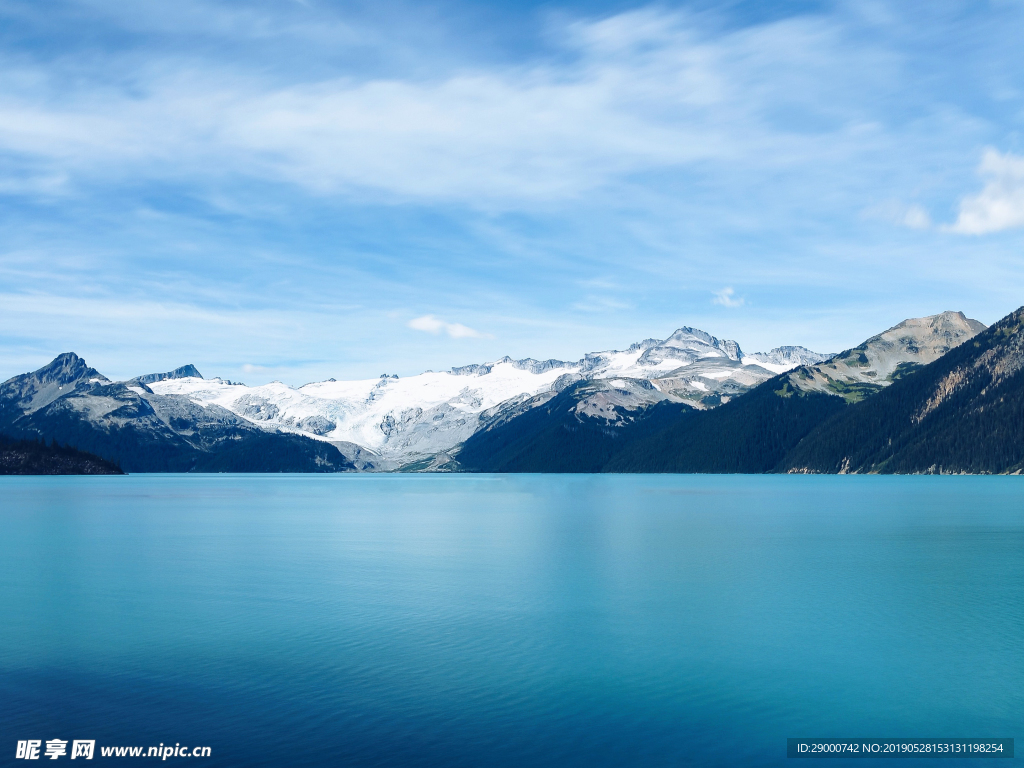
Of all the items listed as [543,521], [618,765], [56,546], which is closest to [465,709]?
[618,765]

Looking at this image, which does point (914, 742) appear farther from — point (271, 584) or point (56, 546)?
point (56, 546)

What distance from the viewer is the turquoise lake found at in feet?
95.0

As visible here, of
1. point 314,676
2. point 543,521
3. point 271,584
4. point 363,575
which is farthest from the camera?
point 543,521

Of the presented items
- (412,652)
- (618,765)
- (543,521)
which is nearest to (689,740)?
(618,765)

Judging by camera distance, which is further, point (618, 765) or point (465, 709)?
point (465, 709)

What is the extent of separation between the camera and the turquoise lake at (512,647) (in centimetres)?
2897

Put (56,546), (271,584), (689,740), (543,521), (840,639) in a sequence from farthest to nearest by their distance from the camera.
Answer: (543,521) < (56,546) < (271,584) < (840,639) < (689,740)

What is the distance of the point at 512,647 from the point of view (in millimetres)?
41906

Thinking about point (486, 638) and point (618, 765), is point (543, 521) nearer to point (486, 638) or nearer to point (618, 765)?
point (486, 638)

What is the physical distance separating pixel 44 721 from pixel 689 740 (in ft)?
73.9

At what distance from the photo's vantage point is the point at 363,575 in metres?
66.0

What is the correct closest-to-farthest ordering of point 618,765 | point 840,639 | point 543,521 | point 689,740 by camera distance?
point 618,765
point 689,740
point 840,639
point 543,521

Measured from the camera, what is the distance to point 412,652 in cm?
4047

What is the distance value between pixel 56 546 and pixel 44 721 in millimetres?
64626
